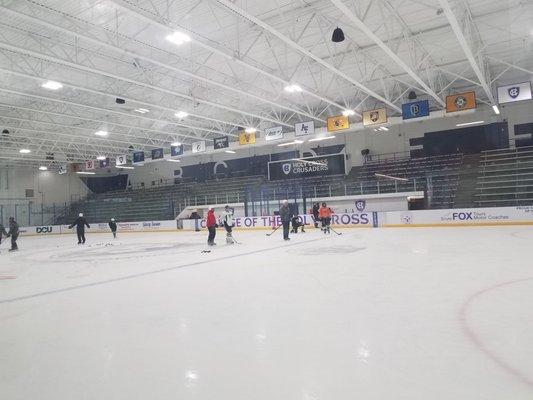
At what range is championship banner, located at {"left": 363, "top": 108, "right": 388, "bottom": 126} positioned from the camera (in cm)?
1752

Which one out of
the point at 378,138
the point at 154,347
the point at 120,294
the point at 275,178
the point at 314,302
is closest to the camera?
the point at 154,347

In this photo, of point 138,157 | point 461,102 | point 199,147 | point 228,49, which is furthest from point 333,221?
point 138,157

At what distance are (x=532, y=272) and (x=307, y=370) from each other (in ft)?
16.0

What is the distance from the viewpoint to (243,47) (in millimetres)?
14438

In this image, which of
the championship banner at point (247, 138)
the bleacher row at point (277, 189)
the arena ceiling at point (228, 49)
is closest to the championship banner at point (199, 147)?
the arena ceiling at point (228, 49)

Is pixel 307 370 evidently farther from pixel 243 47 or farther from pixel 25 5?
pixel 243 47

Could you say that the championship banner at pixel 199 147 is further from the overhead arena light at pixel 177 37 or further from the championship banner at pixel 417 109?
the overhead arena light at pixel 177 37

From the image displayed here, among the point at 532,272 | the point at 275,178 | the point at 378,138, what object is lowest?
the point at 532,272

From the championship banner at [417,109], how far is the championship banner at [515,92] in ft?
9.12

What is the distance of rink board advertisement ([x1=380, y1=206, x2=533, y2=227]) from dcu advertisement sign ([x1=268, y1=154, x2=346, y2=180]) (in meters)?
9.06

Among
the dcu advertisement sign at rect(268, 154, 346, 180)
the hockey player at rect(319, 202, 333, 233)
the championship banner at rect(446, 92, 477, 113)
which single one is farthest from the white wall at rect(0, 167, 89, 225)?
the championship banner at rect(446, 92, 477, 113)

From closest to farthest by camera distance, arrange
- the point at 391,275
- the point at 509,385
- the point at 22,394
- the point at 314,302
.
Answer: the point at 509,385, the point at 22,394, the point at 314,302, the point at 391,275

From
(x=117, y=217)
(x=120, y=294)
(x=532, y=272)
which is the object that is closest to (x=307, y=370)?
(x=120, y=294)

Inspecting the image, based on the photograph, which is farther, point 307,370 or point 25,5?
point 25,5
